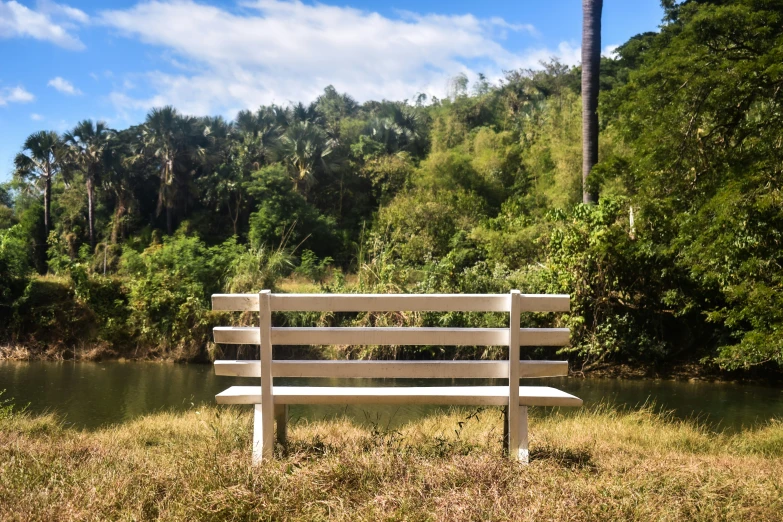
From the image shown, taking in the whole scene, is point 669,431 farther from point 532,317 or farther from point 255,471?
point 532,317

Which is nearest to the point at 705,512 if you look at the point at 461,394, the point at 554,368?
the point at 554,368

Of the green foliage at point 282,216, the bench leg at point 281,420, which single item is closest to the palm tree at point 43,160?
the green foliage at point 282,216

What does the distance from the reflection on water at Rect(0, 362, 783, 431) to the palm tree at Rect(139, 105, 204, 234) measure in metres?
23.0

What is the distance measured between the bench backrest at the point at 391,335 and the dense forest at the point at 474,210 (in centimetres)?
535

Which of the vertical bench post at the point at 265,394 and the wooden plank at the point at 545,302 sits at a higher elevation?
the wooden plank at the point at 545,302

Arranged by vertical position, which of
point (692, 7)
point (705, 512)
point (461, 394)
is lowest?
point (705, 512)

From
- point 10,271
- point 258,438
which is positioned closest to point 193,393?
point 258,438

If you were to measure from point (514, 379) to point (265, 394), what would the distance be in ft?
4.33

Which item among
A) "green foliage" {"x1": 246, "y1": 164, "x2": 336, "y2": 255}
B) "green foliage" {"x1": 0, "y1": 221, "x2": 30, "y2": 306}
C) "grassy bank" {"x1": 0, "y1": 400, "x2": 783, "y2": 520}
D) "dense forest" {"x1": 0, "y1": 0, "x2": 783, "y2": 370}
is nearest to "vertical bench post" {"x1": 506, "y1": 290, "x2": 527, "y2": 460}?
"grassy bank" {"x1": 0, "y1": 400, "x2": 783, "y2": 520}

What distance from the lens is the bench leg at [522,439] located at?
11.6 ft

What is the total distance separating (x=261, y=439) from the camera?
365 cm

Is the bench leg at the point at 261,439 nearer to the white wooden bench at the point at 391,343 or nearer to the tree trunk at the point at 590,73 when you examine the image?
the white wooden bench at the point at 391,343

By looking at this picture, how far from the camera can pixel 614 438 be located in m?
5.25

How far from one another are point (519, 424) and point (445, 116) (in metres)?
37.5
